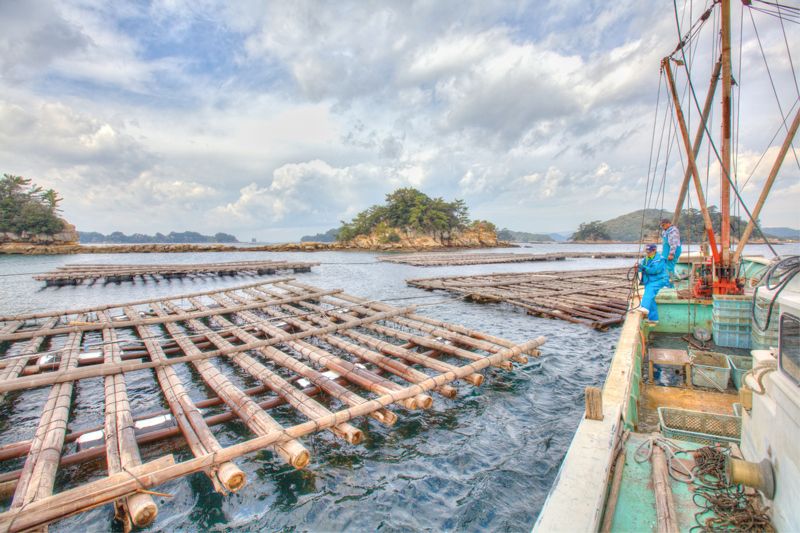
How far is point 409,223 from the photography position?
95375 mm

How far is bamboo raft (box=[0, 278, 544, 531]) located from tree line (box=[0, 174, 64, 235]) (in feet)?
264

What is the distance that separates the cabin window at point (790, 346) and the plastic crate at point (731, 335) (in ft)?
26.8

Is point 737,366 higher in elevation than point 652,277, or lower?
lower

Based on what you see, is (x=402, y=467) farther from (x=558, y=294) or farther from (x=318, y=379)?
(x=558, y=294)

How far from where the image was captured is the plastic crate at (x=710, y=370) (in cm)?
672

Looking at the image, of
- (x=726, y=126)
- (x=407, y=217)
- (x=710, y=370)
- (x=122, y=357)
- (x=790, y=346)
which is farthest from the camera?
(x=407, y=217)

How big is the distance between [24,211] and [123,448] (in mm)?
96504

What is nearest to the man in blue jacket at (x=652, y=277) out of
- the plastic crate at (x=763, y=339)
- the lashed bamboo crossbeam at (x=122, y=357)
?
the plastic crate at (x=763, y=339)

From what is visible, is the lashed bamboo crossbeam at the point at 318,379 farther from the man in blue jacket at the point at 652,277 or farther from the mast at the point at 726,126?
the mast at the point at 726,126

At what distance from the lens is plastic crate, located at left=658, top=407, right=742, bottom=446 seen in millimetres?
4621

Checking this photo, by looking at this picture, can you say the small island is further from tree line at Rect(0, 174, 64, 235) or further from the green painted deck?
the green painted deck

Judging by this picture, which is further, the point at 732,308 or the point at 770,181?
the point at 770,181

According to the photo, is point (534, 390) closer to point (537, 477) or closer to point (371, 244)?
point (537, 477)

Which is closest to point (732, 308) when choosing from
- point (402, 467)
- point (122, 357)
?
point (402, 467)
